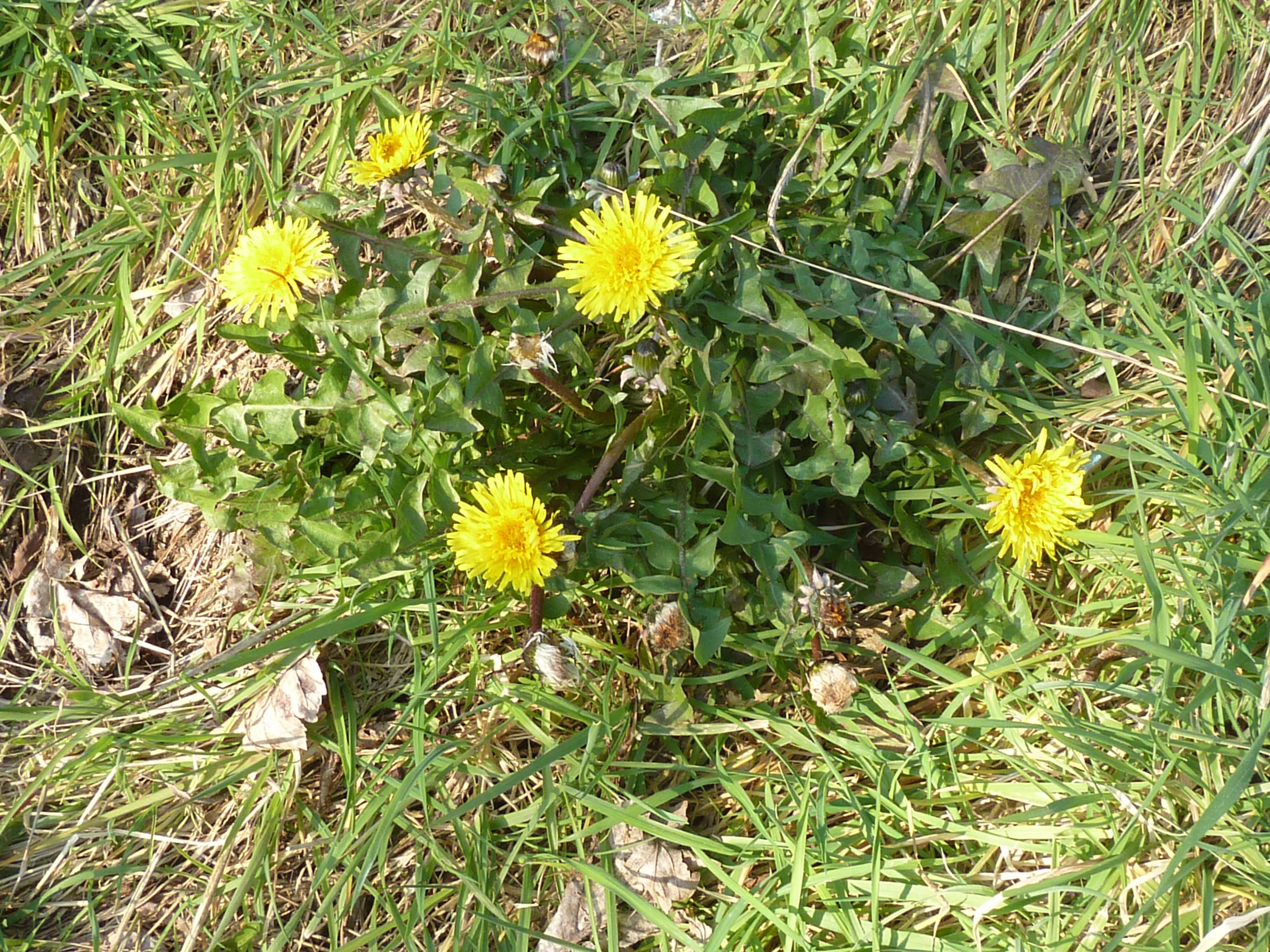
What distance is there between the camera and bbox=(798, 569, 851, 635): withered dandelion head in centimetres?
→ 176

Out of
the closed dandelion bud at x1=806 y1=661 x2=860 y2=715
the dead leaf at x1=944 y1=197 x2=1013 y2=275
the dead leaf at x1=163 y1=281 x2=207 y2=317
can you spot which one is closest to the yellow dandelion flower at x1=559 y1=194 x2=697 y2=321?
the dead leaf at x1=944 y1=197 x2=1013 y2=275

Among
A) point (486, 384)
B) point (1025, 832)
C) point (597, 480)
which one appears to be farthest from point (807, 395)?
point (1025, 832)

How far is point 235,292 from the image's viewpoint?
5.85 ft

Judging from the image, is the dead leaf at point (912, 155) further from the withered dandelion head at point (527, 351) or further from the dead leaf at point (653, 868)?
the dead leaf at point (653, 868)

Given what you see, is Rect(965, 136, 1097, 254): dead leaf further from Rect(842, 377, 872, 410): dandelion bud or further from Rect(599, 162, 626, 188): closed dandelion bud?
Rect(599, 162, 626, 188): closed dandelion bud

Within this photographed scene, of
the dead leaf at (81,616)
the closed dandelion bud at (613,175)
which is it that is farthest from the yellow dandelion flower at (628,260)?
the dead leaf at (81,616)

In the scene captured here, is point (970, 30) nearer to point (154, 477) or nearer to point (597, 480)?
point (597, 480)

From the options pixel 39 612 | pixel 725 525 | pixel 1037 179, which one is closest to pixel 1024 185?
pixel 1037 179

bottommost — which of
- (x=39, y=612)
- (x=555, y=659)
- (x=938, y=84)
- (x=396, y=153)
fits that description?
(x=39, y=612)

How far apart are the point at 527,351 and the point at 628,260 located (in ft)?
A: 0.87

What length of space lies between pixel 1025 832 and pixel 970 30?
1.68 m

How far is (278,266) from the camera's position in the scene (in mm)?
1746

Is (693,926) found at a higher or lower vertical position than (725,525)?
lower

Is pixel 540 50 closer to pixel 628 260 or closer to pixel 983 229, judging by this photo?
pixel 628 260
